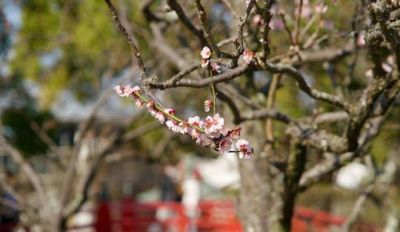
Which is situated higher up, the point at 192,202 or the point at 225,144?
the point at 192,202

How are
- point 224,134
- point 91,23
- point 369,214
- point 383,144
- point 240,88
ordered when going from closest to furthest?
point 224,134
point 240,88
point 383,144
point 91,23
point 369,214

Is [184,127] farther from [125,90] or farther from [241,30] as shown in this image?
[241,30]

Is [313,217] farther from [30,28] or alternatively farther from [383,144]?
[30,28]

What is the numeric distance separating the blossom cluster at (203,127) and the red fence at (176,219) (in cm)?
910

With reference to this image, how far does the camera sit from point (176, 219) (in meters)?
12.7

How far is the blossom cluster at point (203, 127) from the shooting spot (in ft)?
9.17

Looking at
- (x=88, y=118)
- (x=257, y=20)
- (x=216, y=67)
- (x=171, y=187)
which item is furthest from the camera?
(x=171, y=187)

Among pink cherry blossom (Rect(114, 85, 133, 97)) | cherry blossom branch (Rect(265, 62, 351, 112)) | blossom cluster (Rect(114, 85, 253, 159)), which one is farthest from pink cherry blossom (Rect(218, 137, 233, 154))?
cherry blossom branch (Rect(265, 62, 351, 112))

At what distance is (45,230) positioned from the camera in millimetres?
8188

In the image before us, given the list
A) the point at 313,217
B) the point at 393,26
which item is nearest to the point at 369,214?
the point at 313,217

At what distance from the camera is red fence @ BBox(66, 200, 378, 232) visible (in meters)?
12.0

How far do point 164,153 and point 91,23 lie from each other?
2.58 meters

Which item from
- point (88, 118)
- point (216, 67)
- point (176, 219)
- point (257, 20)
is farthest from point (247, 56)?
point (176, 219)

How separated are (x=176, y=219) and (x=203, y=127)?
397 inches
